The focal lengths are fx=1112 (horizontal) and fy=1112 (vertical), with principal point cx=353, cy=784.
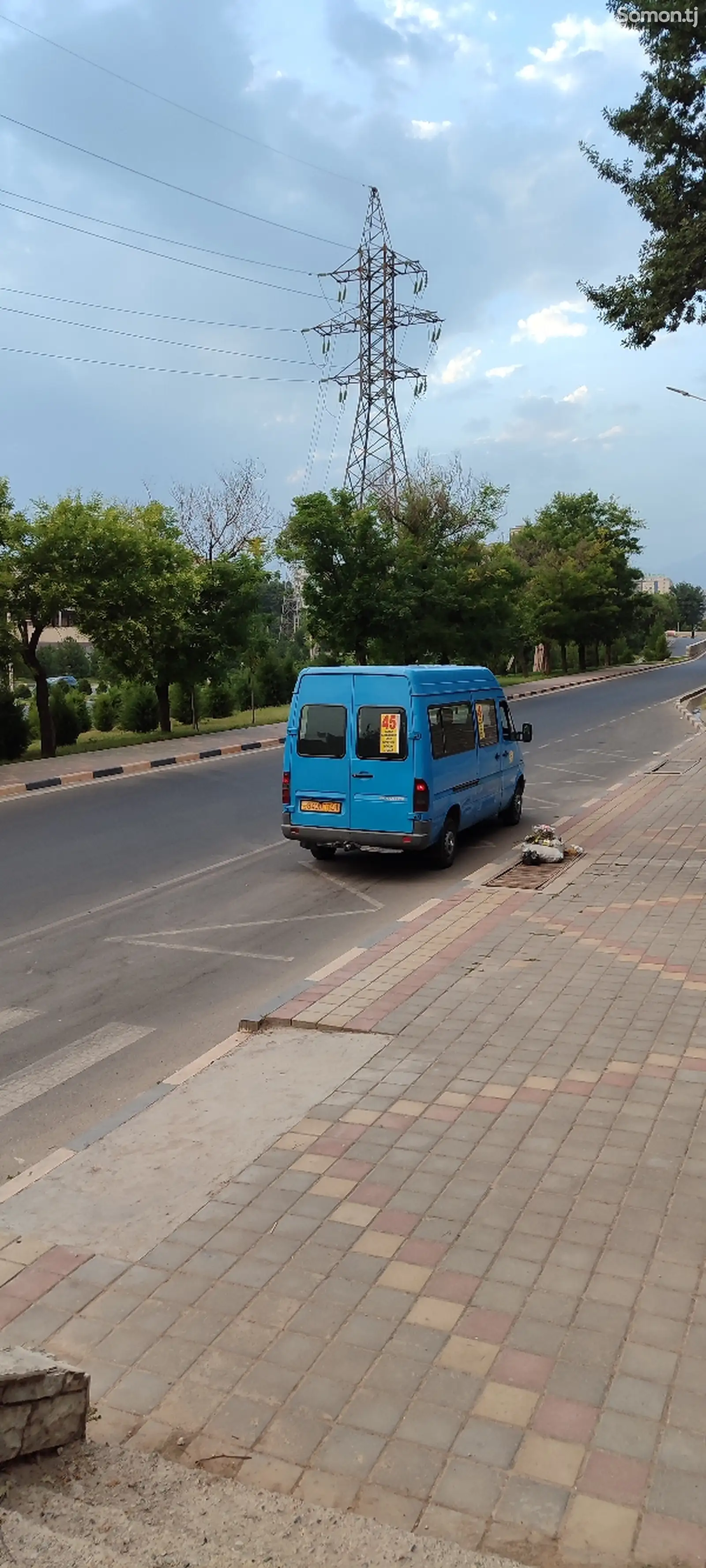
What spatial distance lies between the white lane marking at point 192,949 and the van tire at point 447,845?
138 inches

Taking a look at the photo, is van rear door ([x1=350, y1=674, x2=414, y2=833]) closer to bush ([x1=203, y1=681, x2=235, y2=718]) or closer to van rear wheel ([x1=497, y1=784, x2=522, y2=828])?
van rear wheel ([x1=497, y1=784, x2=522, y2=828])

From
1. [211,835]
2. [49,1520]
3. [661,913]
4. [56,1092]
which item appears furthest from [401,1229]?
[211,835]

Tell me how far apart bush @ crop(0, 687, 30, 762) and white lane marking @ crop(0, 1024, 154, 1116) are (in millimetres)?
17618

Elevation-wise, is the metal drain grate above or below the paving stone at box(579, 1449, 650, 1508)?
above

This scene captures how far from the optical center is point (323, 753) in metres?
11.9

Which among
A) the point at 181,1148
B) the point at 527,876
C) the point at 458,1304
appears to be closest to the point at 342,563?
the point at 527,876

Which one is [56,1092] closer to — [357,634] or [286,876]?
[286,876]

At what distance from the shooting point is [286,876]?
12.1m

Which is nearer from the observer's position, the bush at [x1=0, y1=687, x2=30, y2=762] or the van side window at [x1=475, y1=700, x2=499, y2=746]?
the van side window at [x1=475, y1=700, x2=499, y2=746]

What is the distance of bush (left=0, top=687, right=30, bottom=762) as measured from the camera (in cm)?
2391

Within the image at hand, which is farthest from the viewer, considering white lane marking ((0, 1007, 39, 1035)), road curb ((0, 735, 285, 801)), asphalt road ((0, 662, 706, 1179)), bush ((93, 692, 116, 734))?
bush ((93, 692, 116, 734))

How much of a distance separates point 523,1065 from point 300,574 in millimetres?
40890

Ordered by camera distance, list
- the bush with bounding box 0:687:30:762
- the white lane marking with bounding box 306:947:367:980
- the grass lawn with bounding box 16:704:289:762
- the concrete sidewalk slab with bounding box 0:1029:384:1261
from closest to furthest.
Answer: the concrete sidewalk slab with bounding box 0:1029:384:1261
the white lane marking with bounding box 306:947:367:980
the bush with bounding box 0:687:30:762
the grass lawn with bounding box 16:704:289:762

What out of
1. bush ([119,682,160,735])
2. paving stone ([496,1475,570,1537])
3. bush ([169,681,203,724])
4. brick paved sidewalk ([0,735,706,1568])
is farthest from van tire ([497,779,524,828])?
bush ([169,681,203,724])
